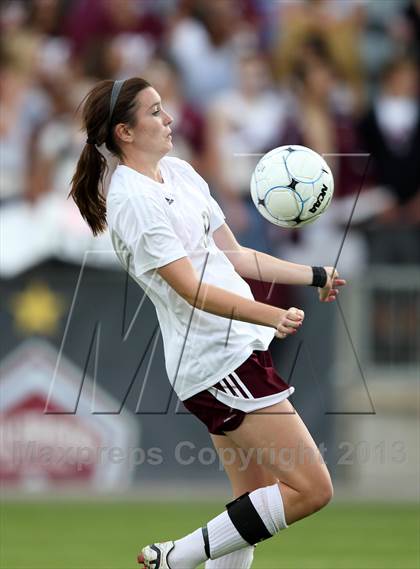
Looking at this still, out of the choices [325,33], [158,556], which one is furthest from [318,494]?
[325,33]

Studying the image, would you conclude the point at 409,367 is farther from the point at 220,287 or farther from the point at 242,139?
the point at 220,287

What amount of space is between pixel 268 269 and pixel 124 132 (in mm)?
931

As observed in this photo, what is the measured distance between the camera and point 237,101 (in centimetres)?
1148

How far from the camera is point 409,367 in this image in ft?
34.5

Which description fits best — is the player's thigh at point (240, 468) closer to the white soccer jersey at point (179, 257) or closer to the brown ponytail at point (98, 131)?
the white soccer jersey at point (179, 257)

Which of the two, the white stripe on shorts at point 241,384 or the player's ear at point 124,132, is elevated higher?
the player's ear at point 124,132

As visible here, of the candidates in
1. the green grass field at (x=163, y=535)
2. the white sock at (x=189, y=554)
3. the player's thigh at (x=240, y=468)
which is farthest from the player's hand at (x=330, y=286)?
the green grass field at (x=163, y=535)

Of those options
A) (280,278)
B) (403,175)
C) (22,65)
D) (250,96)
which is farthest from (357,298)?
(280,278)

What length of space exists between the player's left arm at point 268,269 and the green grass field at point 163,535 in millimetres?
2166

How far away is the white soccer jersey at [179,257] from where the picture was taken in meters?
5.17

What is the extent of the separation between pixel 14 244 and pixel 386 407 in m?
3.38

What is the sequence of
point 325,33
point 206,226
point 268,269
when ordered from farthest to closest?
point 325,33 < point 268,269 < point 206,226

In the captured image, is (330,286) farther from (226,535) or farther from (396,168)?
(396,168)

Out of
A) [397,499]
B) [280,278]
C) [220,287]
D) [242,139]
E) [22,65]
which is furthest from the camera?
[22,65]
